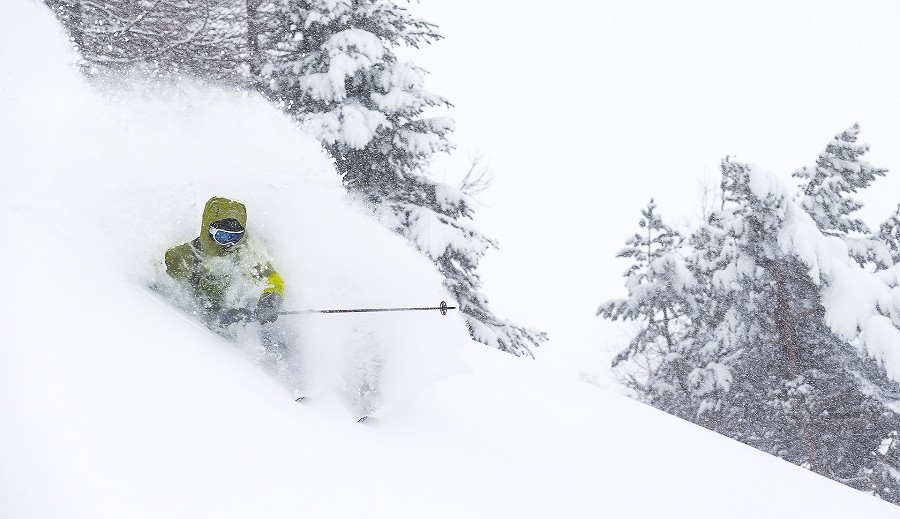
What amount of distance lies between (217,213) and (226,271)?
48 centimetres

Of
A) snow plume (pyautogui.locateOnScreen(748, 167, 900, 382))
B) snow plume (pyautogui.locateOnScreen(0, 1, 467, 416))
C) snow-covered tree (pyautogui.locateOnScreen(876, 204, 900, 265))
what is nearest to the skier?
snow plume (pyautogui.locateOnScreen(0, 1, 467, 416))

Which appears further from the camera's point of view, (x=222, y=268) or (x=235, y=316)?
(x=222, y=268)

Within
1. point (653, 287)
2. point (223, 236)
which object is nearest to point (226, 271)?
point (223, 236)

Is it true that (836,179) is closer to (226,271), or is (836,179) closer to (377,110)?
(377,110)

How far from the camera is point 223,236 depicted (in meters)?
5.01

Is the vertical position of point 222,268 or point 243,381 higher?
point 222,268

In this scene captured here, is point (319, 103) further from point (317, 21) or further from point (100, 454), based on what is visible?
point (100, 454)

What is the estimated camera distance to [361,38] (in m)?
11.0

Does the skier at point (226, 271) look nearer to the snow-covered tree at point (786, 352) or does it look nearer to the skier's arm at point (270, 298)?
the skier's arm at point (270, 298)

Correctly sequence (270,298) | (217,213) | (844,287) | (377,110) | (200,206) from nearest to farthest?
(217,213) → (270,298) → (200,206) → (377,110) → (844,287)

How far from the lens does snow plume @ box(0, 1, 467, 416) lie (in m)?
4.93

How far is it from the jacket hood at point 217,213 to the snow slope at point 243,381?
463mm

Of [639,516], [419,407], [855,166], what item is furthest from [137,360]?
[855,166]

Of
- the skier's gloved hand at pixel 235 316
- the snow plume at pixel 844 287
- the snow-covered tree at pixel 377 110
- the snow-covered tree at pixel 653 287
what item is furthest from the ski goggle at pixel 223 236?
the snow-covered tree at pixel 653 287
